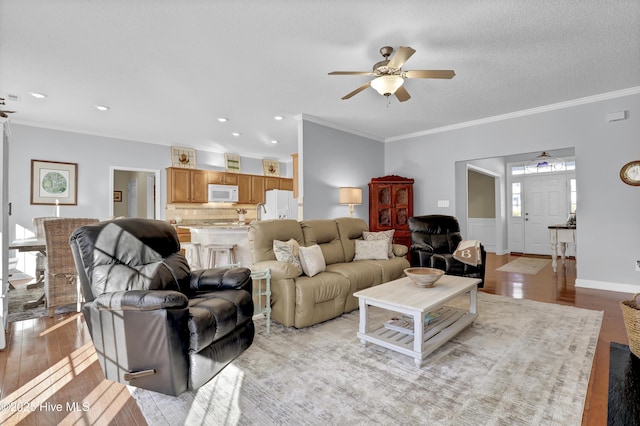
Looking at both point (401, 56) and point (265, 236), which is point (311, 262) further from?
point (401, 56)

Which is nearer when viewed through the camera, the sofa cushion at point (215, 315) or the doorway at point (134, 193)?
the sofa cushion at point (215, 315)

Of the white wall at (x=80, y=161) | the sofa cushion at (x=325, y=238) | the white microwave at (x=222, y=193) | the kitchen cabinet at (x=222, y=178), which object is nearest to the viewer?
the sofa cushion at (x=325, y=238)

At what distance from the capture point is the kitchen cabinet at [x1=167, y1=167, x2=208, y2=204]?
6.50m

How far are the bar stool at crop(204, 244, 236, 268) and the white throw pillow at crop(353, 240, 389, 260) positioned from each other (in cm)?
170

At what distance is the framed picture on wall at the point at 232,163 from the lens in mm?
7633

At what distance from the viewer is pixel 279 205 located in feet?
22.6

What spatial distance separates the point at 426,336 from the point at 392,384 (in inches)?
22.7

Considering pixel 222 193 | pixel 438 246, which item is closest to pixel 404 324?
pixel 438 246

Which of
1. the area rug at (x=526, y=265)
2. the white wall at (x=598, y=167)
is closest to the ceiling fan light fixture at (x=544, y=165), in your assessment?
the area rug at (x=526, y=265)

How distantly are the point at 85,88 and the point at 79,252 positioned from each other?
2855 mm

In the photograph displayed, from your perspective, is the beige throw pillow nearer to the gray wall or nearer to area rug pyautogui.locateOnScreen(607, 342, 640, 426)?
the gray wall

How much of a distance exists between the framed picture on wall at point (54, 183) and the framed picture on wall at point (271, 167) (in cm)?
410

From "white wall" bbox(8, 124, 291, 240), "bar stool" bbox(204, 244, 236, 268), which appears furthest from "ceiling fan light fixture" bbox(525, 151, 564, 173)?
"white wall" bbox(8, 124, 291, 240)

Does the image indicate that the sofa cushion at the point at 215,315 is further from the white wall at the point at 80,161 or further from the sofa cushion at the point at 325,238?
the white wall at the point at 80,161
